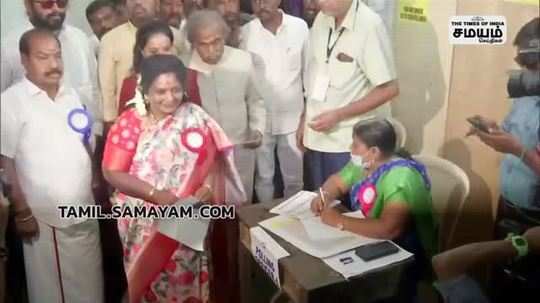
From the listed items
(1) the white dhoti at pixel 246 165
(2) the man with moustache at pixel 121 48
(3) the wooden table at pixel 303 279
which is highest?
(2) the man with moustache at pixel 121 48

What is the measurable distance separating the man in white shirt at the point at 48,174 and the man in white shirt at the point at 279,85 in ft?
1.42

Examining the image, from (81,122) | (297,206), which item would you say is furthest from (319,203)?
(81,122)

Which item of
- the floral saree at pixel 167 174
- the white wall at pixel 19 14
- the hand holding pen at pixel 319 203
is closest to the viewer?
the white wall at pixel 19 14

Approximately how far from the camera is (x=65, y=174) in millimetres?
1508

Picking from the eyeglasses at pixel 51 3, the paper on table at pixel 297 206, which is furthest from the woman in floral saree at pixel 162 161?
the eyeglasses at pixel 51 3

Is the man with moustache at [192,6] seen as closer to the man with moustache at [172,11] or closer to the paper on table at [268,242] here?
the man with moustache at [172,11]

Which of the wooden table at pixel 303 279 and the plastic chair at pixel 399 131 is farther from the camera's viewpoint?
the plastic chair at pixel 399 131

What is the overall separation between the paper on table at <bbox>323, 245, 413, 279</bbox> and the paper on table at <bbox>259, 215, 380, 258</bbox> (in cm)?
2

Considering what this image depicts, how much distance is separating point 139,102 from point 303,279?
0.56m

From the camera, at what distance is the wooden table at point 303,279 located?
1.45 metres

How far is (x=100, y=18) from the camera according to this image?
1441mm

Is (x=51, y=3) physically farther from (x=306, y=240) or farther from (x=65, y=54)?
(x=306, y=240)

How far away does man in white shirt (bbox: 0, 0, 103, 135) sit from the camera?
1416 mm

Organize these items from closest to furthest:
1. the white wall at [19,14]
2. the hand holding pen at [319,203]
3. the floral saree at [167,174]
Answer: the white wall at [19,14] < the floral saree at [167,174] < the hand holding pen at [319,203]
